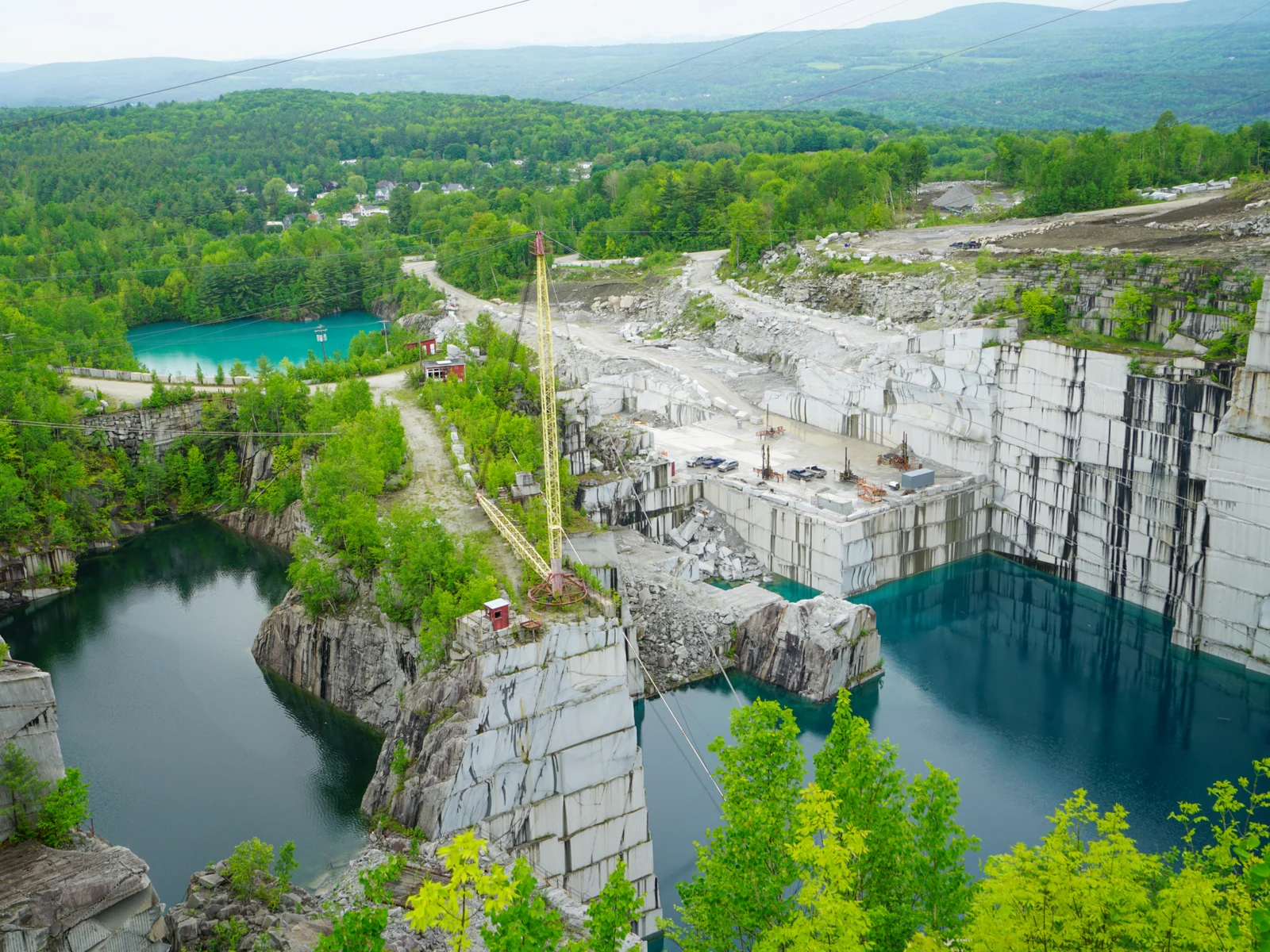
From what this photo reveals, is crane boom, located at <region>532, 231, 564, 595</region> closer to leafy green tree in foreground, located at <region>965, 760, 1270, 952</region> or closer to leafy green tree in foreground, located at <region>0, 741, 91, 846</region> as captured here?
leafy green tree in foreground, located at <region>0, 741, 91, 846</region>

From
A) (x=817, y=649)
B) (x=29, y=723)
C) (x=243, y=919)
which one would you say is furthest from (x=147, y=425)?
(x=243, y=919)

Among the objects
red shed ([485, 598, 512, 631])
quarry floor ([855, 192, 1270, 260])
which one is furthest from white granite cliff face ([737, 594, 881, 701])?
quarry floor ([855, 192, 1270, 260])

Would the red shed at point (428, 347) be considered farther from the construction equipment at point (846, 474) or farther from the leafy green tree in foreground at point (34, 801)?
the leafy green tree in foreground at point (34, 801)

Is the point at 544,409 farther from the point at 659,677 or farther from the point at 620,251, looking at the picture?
the point at 620,251

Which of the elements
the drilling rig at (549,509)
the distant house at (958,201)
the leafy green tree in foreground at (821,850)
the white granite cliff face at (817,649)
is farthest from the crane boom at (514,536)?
the distant house at (958,201)

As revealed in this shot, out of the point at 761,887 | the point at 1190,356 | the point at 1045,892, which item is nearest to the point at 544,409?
the point at 761,887

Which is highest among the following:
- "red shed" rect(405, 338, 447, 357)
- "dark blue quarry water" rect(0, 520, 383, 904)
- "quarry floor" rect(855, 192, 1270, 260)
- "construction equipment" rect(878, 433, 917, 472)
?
"quarry floor" rect(855, 192, 1270, 260)

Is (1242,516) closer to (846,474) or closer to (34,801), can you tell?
(846,474)
